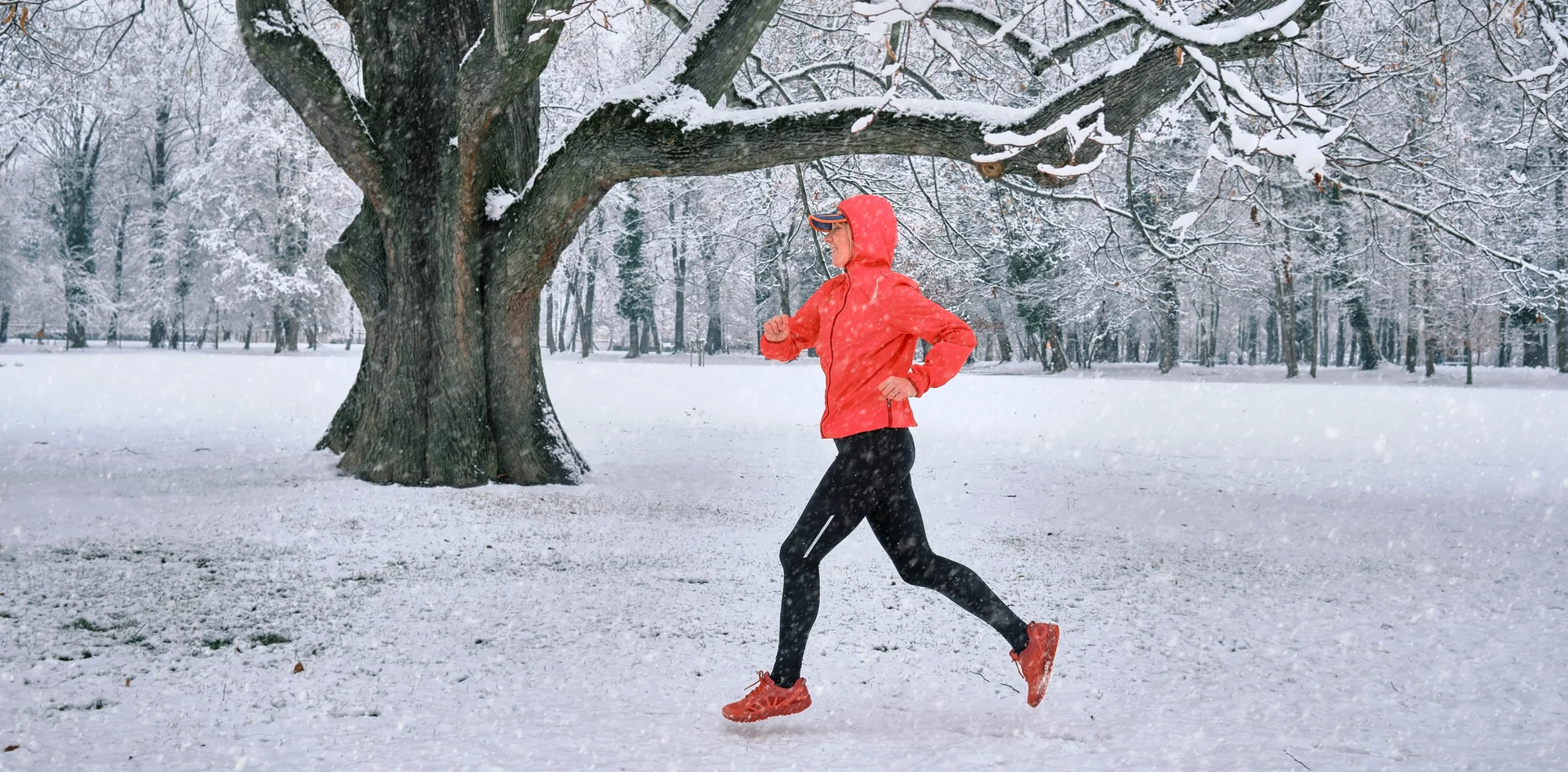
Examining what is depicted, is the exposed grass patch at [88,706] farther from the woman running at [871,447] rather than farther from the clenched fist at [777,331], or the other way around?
the clenched fist at [777,331]

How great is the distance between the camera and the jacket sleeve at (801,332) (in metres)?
3.91

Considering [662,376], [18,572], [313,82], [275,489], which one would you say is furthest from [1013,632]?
[662,376]

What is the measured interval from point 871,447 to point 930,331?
0.47m

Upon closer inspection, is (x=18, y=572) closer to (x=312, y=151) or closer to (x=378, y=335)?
(x=378, y=335)

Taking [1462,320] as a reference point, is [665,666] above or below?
below

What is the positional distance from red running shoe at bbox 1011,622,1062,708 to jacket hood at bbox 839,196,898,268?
4.83 ft

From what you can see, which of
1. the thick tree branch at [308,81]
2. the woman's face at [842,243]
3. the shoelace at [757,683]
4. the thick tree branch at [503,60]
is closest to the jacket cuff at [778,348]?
the woman's face at [842,243]

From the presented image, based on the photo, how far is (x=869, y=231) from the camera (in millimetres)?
3734

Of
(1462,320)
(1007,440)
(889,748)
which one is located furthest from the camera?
(1462,320)

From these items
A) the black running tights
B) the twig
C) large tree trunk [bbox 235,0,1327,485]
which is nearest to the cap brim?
the black running tights

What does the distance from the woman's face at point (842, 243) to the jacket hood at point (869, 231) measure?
0.02 meters

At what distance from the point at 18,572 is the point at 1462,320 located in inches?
1673

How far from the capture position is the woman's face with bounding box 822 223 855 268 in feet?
12.3

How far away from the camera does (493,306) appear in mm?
9156
